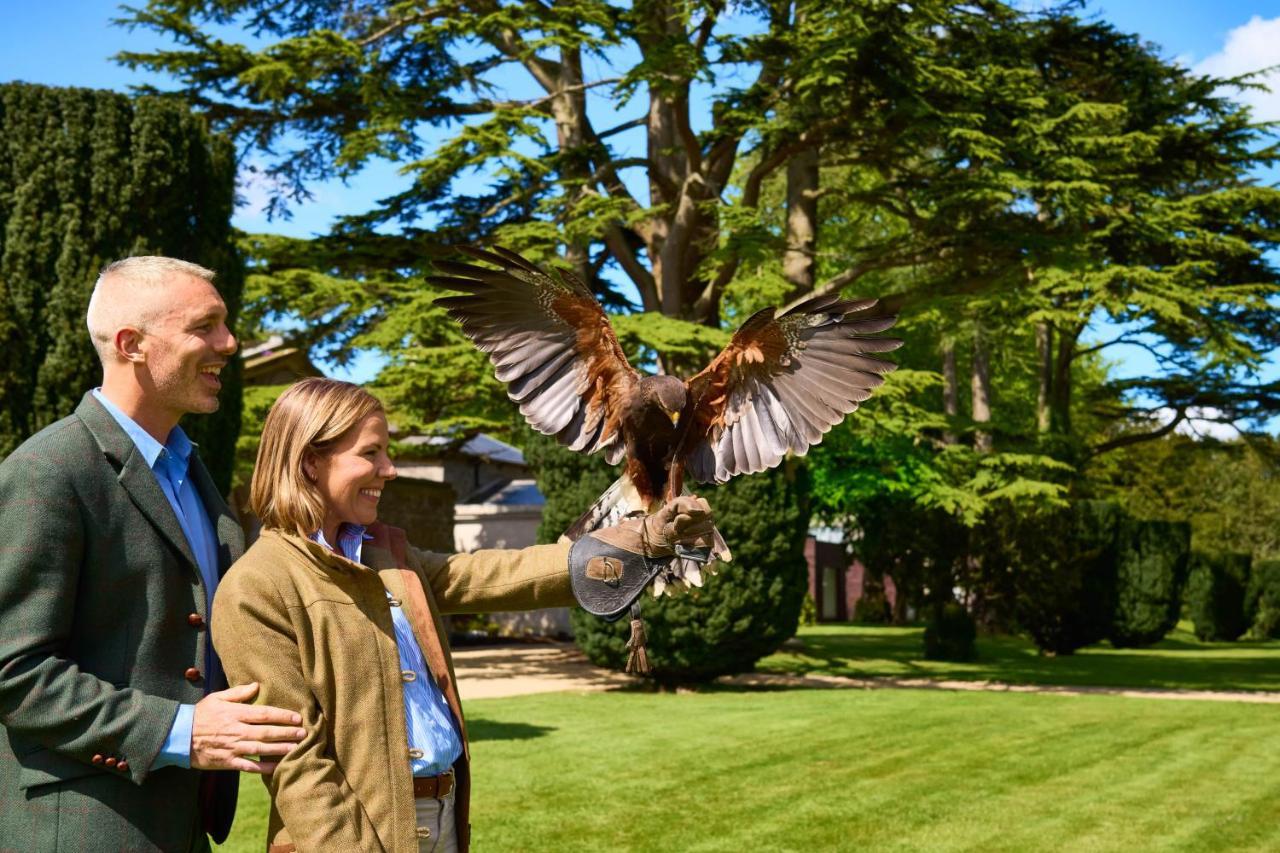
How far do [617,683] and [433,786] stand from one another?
44.2 feet

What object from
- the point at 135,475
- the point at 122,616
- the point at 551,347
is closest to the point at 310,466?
the point at 135,475

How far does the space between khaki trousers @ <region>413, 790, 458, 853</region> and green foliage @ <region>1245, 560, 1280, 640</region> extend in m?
30.0

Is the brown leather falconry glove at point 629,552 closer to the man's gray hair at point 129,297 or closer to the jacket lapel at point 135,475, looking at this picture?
the jacket lapel at point 135,475

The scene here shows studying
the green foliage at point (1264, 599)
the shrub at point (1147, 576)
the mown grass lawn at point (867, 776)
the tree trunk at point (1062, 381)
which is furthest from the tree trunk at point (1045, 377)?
the mown grass lawn at point (867, 776)

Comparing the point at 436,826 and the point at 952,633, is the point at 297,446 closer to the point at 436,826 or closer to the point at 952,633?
the point at 436,826

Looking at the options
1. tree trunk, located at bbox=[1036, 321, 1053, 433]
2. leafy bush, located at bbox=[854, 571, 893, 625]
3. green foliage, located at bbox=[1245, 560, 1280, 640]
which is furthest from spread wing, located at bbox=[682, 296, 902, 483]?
leafy bush, located at bbox=[854, 571, 893, 625]

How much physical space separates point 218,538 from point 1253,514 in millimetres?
38728

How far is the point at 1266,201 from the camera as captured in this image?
18.7 meters

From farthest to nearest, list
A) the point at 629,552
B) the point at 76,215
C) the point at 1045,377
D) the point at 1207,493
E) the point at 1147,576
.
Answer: the point at 1207,493 → the point at 1045,377 → the point at 1147,576 → the point at 76,215 → the point at 629,552

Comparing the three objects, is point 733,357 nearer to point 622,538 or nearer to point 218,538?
point 622,538

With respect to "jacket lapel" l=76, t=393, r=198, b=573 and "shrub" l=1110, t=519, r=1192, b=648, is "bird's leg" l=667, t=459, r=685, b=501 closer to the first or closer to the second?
"jacket lapel" l=76, t=393, r=198, b=573

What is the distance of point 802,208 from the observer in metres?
17.1

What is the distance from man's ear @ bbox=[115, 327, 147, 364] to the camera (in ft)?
7.07

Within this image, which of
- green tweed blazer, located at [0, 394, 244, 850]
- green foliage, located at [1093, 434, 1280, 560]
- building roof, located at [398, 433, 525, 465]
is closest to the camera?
green tweed blazer, located at [0, 394, 244, 850]
